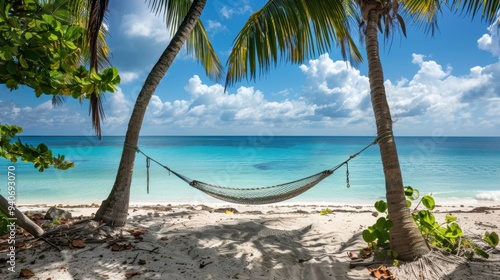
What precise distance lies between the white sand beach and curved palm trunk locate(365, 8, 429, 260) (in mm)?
116

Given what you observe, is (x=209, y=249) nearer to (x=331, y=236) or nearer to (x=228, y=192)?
(x=228, y=192)

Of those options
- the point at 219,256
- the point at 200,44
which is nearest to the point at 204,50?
the point at 200,44

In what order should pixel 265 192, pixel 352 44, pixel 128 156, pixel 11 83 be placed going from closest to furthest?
pixel 11 83 → pixel 128 156 → pixel 265 192 → pixel 352 44

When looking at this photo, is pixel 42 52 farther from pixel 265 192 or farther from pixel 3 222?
pixel 265 192

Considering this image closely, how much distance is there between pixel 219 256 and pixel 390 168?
1.30m

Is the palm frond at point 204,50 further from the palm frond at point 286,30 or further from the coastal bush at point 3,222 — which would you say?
the coastal bush at point 3,222

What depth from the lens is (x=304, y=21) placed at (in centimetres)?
288

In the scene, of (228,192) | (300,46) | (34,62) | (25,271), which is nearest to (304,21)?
(300,46)

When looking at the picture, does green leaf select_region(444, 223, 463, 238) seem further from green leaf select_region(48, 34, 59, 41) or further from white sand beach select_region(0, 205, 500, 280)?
green leaf select_region(48, 34, 59, 41)

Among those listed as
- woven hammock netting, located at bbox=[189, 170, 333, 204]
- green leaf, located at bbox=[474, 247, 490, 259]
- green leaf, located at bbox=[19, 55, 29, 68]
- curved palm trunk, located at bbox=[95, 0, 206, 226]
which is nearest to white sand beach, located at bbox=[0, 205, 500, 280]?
green leaf, located at bbox=[474, 247, 490, 259]

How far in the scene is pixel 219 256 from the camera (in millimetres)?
2141

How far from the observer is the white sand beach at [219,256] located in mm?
1875

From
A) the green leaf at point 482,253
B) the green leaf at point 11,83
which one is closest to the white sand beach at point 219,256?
the green leaf at point 482,253

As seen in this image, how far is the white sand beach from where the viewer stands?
1875mm
